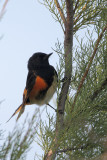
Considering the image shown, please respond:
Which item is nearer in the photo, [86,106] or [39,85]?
[86,106]

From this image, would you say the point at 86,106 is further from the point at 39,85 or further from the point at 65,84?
the point at 39,85

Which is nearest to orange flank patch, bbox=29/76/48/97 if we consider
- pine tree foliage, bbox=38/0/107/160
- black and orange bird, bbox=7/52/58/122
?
black and orange bird, bbox=7/52/58/122

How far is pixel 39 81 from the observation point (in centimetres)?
255

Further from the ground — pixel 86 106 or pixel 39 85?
pixel 39 85

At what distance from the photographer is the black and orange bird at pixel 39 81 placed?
248cm

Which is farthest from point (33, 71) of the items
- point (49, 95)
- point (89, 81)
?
point (89, 81)

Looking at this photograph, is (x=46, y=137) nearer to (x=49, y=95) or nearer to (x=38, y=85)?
(x=49, y=95)

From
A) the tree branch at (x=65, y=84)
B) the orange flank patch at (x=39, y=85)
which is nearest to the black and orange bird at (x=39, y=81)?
the orange flank patch at (x=39, y=85)

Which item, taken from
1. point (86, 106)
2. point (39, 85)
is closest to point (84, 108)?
point (86, 106)

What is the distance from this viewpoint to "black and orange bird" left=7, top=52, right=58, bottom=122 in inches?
97.7

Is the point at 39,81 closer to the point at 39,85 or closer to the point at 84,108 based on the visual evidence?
the point at 39,85

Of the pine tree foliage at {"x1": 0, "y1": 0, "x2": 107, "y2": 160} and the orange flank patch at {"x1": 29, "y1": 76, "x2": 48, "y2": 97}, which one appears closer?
the pine tree foliage at {"x1": 0, "y1": 0, "x2": 107, "y2": 160}

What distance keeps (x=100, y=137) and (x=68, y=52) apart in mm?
625

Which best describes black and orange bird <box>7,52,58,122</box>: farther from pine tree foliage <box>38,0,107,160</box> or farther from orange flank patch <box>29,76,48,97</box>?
pine tree foliage <box>38,0,107,160</box>
